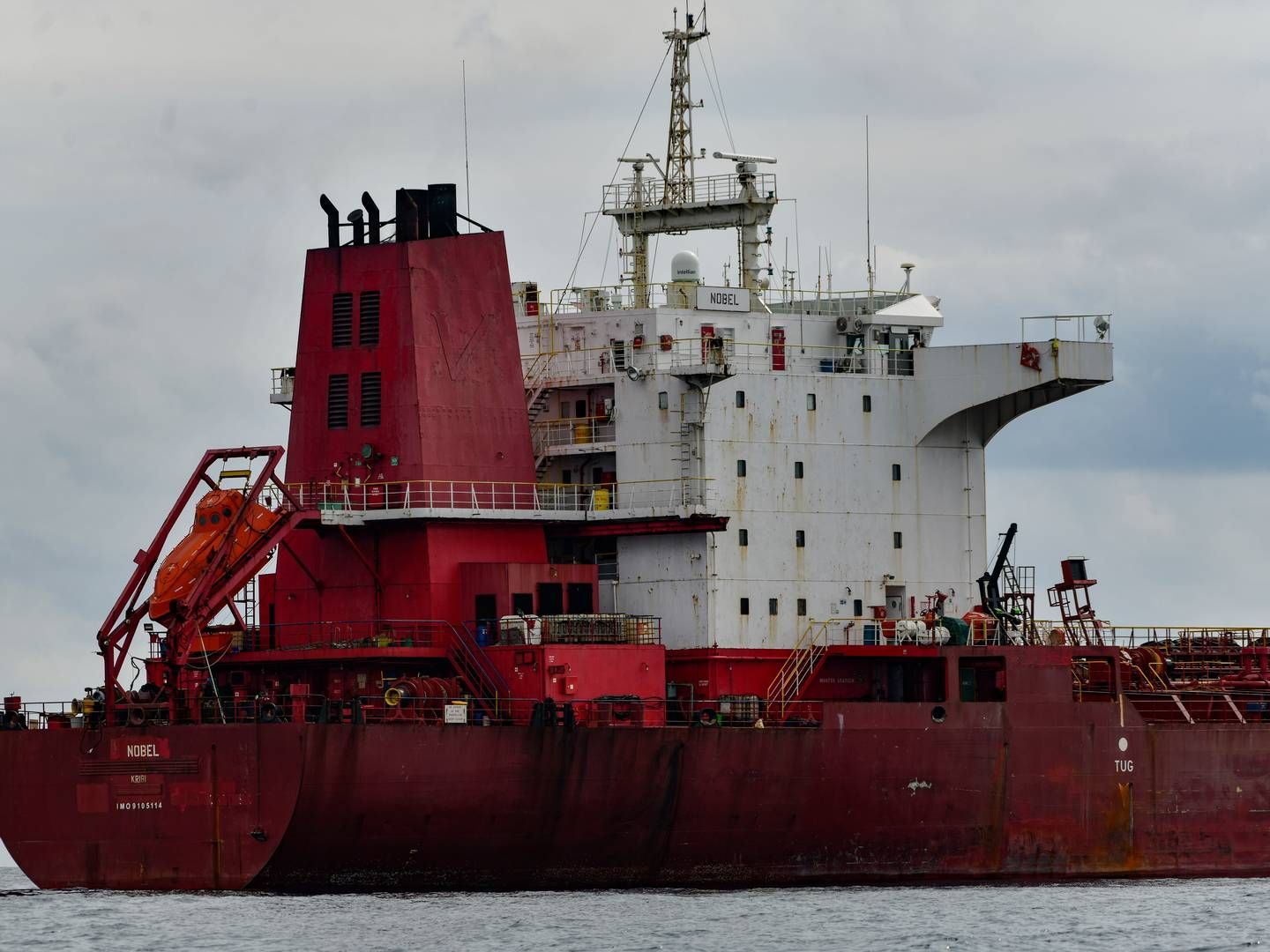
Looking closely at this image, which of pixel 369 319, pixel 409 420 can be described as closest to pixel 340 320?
pixel 369 319

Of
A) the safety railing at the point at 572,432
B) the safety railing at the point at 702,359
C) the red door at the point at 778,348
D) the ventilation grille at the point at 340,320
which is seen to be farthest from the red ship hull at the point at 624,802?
the ventilation grille at the point at 340,320

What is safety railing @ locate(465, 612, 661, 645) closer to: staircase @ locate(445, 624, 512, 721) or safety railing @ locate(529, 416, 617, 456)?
staircase @ locate(445, 624, 512, 721)

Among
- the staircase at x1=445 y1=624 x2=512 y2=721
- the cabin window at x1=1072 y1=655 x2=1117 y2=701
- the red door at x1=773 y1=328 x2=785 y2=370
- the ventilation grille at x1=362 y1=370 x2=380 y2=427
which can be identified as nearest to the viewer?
the staircase at x1=445 y1=624 x2=512 y2=721

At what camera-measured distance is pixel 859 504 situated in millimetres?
54094

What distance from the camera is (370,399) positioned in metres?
51.9

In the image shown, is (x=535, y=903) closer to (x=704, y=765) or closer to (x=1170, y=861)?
(x=704, y=765)

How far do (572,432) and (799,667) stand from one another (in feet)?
19.1

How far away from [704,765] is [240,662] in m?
7.94

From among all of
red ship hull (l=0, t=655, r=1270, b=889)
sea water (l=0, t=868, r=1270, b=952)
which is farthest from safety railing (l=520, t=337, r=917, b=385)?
sea water (l=0, t=868, r=1270, b=952)

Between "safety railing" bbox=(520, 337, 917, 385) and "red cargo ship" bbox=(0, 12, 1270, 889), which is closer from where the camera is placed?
"red cargo ship" bbox=(0, 12, 1270, 889)

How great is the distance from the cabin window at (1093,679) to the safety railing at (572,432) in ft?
29.1

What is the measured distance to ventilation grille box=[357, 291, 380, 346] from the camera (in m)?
52.0

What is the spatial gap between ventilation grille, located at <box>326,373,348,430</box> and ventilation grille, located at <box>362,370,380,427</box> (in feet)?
1.19

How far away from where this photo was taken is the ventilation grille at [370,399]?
51812mm
